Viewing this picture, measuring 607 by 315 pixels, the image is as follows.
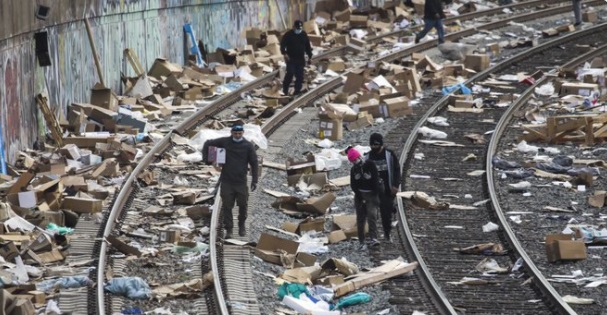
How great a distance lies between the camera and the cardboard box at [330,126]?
2408cm

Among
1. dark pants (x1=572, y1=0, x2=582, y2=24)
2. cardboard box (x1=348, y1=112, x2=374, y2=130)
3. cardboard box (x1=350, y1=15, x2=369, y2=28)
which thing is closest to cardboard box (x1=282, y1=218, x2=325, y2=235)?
cardboard box (x1=348, y1=112, x2=374, y2=130)

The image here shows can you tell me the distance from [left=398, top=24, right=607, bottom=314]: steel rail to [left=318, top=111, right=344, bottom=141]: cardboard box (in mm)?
1314

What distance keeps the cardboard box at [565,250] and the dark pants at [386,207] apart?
194 centimetres

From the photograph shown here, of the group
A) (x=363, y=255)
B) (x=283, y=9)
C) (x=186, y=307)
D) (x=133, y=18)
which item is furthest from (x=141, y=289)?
(x=283, y=9)

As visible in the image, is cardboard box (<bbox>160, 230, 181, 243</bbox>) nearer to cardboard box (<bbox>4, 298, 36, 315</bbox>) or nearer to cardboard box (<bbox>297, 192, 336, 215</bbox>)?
cardboard box (<bbox>297, 192, 336, 215</bbox>)

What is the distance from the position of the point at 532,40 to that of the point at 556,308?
22605 mm

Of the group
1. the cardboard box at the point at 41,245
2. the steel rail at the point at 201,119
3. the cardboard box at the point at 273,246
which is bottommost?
the cardboard box at the point at 273,246

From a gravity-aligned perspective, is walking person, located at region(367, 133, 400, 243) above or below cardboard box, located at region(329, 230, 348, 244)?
above

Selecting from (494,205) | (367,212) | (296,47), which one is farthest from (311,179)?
(296,47)

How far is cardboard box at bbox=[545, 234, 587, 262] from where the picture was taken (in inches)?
617

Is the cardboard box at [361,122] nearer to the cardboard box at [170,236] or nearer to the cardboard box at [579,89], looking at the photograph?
the cardboard box at [579,89]

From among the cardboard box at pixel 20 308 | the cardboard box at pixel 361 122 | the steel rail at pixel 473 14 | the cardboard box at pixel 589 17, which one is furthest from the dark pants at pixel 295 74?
the cardboard box at pixel 20 308

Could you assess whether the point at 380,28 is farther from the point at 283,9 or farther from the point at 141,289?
the point at 141,289

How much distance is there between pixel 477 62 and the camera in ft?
104
